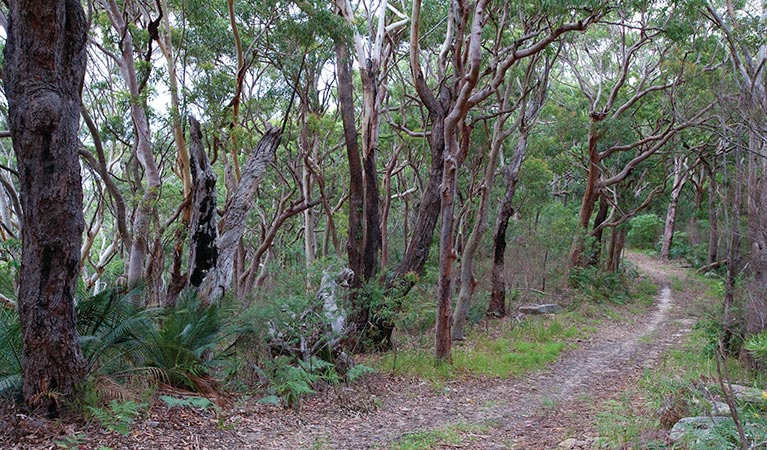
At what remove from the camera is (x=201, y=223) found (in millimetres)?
7793

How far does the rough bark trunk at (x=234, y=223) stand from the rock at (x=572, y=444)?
180 inches

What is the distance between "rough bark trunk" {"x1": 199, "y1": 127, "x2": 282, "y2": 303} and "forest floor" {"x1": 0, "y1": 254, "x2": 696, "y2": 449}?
179cm

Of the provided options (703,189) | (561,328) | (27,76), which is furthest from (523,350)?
(703,189)

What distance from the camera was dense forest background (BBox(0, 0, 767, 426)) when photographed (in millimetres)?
4898

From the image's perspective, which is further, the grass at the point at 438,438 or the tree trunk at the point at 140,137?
the tree trunk at the point at 140,137

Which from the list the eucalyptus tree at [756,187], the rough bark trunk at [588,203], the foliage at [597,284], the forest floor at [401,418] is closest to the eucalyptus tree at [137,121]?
the forest floor at [401,418]

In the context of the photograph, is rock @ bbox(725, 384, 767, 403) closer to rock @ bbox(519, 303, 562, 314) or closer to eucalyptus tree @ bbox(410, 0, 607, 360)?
eucalyptus tree @ bbox(410, 0, 607, 360)

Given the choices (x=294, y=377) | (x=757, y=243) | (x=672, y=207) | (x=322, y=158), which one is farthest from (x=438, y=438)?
(x=672, y=207)

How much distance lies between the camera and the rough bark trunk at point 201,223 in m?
7.79

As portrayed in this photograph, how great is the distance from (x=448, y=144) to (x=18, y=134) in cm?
613

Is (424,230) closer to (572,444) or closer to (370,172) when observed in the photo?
(370,172)

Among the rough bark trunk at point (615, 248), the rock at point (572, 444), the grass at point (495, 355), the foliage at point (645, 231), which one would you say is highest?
the foliage at point (645, 231)

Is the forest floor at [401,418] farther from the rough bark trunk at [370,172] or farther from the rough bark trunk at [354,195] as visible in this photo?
the rough bark trunk at [370,172]

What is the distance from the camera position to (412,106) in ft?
63.5
